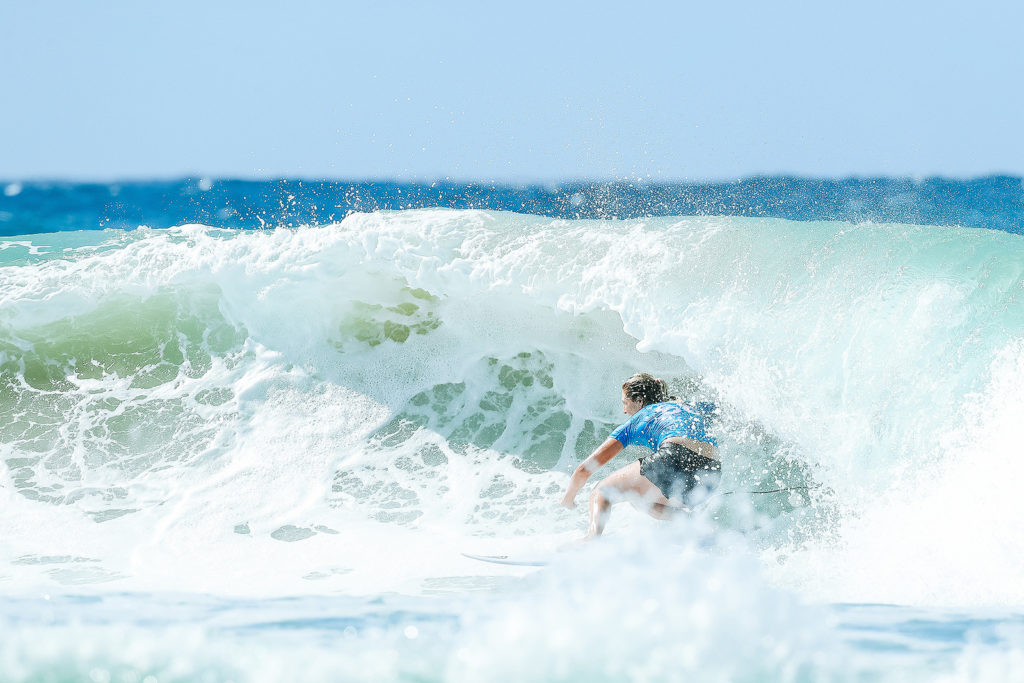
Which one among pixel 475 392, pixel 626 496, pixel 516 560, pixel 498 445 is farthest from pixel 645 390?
pixel 475 392

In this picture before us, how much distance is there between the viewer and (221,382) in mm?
6523

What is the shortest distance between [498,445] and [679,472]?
195cm

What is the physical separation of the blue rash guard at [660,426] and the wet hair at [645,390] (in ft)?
0.44

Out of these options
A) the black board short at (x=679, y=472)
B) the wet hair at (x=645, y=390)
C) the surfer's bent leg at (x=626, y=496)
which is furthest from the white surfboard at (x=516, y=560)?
the wet hair at (x=645, y=390)

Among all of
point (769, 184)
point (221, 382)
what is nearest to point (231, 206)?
point (769, 184)

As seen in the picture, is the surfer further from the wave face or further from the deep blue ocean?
the wave face

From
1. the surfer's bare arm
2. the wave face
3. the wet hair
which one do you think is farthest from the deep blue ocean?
the wet hair

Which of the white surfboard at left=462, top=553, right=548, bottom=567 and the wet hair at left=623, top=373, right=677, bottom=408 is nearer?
the white surfboard at left=462, top=553, right=548, bottom=567

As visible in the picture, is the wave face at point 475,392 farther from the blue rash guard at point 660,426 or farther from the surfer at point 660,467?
the blue rash guard at point 660,426

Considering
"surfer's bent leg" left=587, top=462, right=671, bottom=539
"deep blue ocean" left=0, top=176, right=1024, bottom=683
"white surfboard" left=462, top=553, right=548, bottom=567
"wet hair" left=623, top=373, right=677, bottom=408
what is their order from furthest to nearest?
1. "wet hair" left=623, top=373, right=677, bottom=408
2. "surfer's bent leg" left=587, top=462, right=671, bottom=539
3. "white surfboard" left=462, top=553, right=548, bottom=567
4. "deep blue ocean" left=0, top=176, right=1024, bottom=683

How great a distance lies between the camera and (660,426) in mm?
4277

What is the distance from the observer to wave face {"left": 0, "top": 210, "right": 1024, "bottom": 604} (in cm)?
456

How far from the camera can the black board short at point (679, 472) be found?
4.19 metres

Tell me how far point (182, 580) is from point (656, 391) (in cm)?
267
